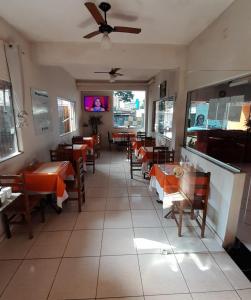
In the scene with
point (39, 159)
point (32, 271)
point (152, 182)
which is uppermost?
point (39, 159)

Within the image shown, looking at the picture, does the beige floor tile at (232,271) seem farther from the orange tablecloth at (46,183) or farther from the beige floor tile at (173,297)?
the orange tablecloth at (46,183)

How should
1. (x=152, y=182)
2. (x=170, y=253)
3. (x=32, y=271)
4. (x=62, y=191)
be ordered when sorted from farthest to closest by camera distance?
(x=152, y=182) < (x=62, y=191) < (x=170, y=253) < (x=32, y=271)

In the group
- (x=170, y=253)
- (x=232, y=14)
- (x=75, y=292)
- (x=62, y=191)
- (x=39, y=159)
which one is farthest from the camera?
(x=39, y=159)

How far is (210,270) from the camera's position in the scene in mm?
1768

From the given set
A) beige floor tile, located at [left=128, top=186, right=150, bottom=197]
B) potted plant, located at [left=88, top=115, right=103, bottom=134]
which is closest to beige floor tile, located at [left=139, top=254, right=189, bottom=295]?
beige floor tile, located at [left=128, top=186, right=150, bottom=197]

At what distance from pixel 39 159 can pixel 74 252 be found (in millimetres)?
2057

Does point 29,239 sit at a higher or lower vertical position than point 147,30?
lower

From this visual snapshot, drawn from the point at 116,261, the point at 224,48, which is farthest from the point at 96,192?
the point at 224,48

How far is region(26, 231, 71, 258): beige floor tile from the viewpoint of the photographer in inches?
77.2

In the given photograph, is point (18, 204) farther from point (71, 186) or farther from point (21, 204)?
point (71, 186)

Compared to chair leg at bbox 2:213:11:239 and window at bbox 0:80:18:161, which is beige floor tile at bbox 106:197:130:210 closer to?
chair leg at bbox 2:213:11:239

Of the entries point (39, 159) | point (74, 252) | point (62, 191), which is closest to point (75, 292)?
point (74, 252)

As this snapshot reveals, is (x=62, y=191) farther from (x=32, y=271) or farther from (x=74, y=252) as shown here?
(x=32, y=271)

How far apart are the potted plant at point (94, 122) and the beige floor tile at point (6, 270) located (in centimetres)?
647
